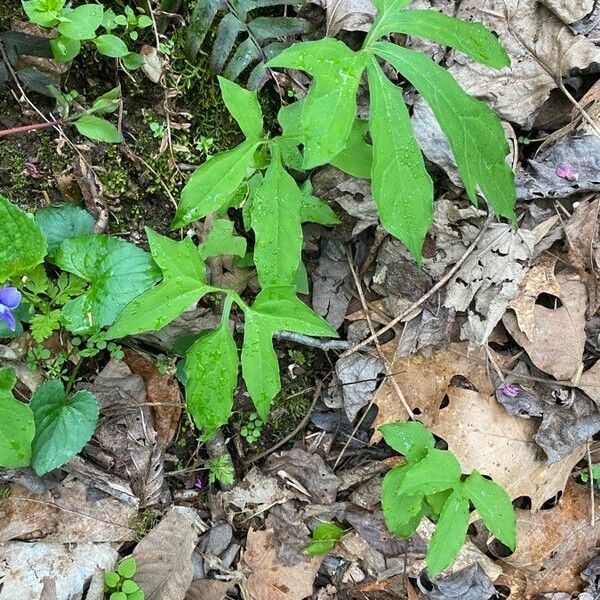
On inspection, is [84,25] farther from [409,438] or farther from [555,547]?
[555,547]

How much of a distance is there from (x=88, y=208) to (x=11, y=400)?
0.84 metres

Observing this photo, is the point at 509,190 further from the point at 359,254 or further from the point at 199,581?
the point at 199,581

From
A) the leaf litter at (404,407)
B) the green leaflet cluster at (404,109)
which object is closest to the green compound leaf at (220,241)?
the leaf litter at (404,407)

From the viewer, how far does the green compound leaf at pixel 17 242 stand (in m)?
2.18

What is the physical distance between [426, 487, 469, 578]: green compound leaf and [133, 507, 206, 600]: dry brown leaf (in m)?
1.06

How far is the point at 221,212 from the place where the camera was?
100.0 inches

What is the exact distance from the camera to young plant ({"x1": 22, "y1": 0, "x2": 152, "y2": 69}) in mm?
2217

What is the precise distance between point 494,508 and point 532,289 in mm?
997

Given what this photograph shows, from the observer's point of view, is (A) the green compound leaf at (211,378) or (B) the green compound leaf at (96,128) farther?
(B) the green compound leaf at (96,128)

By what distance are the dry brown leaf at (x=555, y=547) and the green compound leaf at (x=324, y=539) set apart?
32.1 inches

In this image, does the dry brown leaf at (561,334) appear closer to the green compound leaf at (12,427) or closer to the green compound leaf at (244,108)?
the green compound leaf at (244,108)

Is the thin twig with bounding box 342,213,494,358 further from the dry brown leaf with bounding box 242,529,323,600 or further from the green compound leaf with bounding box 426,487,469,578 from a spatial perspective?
the dry brown leaf with bounding box 242,529,323,600

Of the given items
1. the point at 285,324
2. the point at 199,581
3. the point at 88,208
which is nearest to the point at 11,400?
the point at 88,208

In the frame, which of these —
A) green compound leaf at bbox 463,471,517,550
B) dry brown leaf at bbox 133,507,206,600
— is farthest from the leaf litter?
green compound leaf at bbox 463,471,517,550
